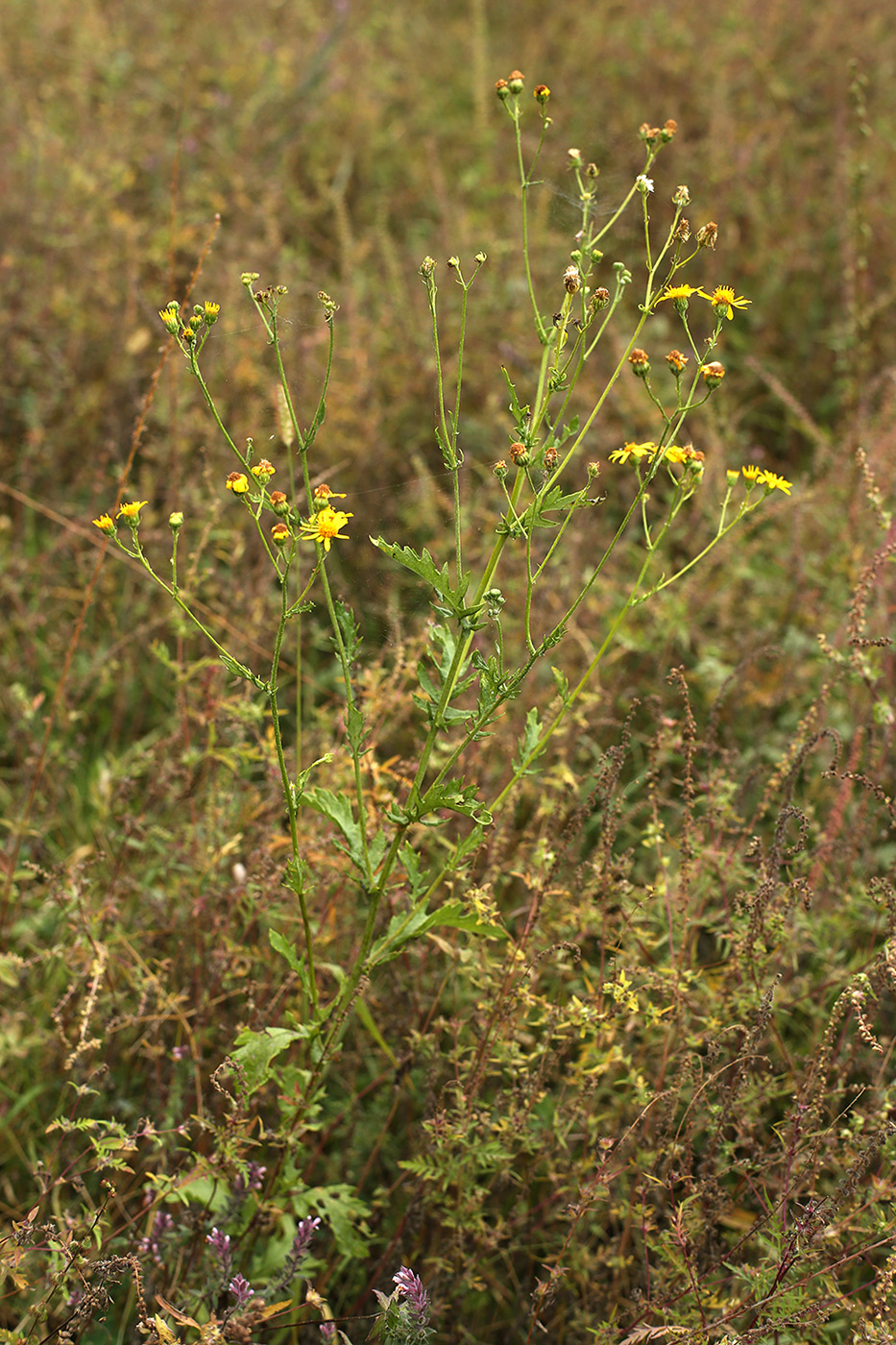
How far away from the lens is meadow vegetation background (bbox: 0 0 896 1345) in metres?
1.69

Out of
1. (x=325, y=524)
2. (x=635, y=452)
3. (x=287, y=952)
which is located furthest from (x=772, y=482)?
(x=287, y=952)

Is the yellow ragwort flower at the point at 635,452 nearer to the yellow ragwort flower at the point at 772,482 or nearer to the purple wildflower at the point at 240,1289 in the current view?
the yellow ragwort flower at the point at 772,482

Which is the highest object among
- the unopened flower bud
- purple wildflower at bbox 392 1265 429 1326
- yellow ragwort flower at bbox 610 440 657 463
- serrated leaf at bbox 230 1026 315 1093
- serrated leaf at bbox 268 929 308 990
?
the unopened flower bud

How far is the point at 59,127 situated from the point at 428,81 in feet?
6.59

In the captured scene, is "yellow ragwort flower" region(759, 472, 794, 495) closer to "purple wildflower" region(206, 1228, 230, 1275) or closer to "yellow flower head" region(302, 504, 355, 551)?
"yellow flower head" region(302, 504, 355, 551)

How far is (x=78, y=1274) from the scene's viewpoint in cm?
142

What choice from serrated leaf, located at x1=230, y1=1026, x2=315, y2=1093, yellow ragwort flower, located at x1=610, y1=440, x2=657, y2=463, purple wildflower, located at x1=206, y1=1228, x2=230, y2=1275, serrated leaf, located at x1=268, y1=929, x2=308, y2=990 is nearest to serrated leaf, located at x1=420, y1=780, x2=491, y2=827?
serrated leaf, located at x1=268, y1=929, x2=308, y2=990

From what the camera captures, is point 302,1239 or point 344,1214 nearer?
point 302,1239

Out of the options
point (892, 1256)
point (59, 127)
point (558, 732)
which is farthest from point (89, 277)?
point (892, 1256)

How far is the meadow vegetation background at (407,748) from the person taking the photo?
1.69m

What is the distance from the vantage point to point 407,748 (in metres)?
2.77

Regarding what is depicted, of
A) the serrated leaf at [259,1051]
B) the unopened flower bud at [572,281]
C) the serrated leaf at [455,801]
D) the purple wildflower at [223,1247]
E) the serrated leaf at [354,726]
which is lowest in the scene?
the purple wildflower at [223,1247]

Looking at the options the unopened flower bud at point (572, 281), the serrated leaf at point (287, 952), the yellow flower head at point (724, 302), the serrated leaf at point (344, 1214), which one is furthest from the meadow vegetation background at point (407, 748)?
the yellow flower head at point (724, 302)

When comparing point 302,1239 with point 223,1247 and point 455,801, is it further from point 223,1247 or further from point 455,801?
point 455,801
